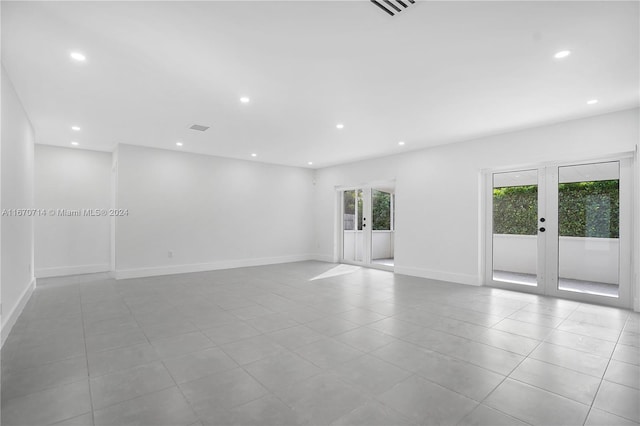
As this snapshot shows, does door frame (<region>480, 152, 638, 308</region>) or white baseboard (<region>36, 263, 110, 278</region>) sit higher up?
door frame (<region>480, 152, 638, 308</region>)

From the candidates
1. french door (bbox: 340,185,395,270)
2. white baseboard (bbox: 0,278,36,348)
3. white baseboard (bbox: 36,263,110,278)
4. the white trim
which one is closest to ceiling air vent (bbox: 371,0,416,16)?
white baseboard (bbox: 0,278,36,348)

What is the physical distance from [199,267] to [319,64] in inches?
222

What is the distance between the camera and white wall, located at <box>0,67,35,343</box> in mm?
3119

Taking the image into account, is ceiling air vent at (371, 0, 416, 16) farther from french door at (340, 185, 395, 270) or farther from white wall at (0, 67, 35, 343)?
french door at (340, 185, 395, 270)

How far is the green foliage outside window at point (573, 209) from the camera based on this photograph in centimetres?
443

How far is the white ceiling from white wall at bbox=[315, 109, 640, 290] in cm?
35

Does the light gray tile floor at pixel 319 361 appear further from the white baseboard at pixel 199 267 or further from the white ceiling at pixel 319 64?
the white ceiling at pixel 319 64

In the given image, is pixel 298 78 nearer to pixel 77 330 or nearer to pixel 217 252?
pixel 77 330

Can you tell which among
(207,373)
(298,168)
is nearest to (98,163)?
(298,168)

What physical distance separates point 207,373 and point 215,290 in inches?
116

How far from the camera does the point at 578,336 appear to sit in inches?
126

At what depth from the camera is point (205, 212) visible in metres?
7.25

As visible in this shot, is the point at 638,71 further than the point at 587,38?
Yes

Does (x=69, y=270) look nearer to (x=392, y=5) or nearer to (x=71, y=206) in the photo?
(x=71, y=206)
